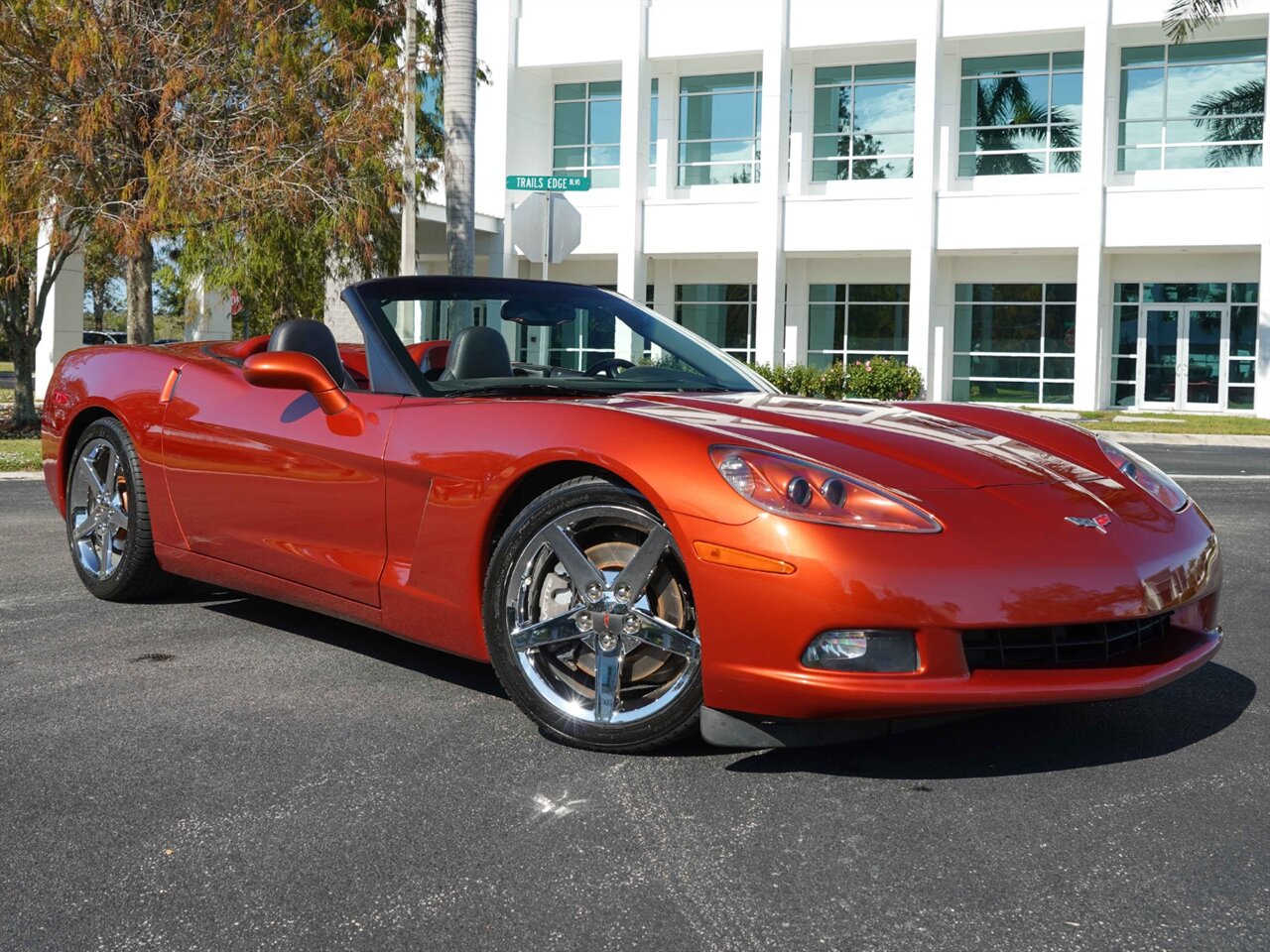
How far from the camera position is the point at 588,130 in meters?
32.6

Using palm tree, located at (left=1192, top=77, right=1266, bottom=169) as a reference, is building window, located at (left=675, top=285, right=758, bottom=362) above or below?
below

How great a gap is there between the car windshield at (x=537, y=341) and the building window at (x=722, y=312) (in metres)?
26.9

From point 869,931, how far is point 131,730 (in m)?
2.17

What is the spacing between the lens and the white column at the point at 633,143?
99.0ft

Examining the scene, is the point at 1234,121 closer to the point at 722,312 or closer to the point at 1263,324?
the point at 1263,324

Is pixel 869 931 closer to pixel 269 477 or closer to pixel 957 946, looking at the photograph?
pixel 957 946

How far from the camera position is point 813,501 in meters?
3.18

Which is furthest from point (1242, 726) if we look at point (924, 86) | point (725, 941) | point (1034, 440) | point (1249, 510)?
point (924, 86)

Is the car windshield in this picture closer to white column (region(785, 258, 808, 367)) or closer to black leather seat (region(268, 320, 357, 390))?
black leather seat (region(268, 320, 357, 390))

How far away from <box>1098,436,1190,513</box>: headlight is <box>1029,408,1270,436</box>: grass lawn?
1600 cm

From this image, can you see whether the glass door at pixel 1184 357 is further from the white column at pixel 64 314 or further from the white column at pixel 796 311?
the white column at pixel 64 314

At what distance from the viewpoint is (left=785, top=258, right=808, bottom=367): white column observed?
3153 cm

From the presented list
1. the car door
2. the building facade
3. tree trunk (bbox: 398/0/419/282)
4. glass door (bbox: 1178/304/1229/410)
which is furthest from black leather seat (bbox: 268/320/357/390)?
glass door (bbox: 1178/304/1229/410)

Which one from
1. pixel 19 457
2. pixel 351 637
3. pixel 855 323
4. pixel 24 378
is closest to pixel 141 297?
pixel 19 457
